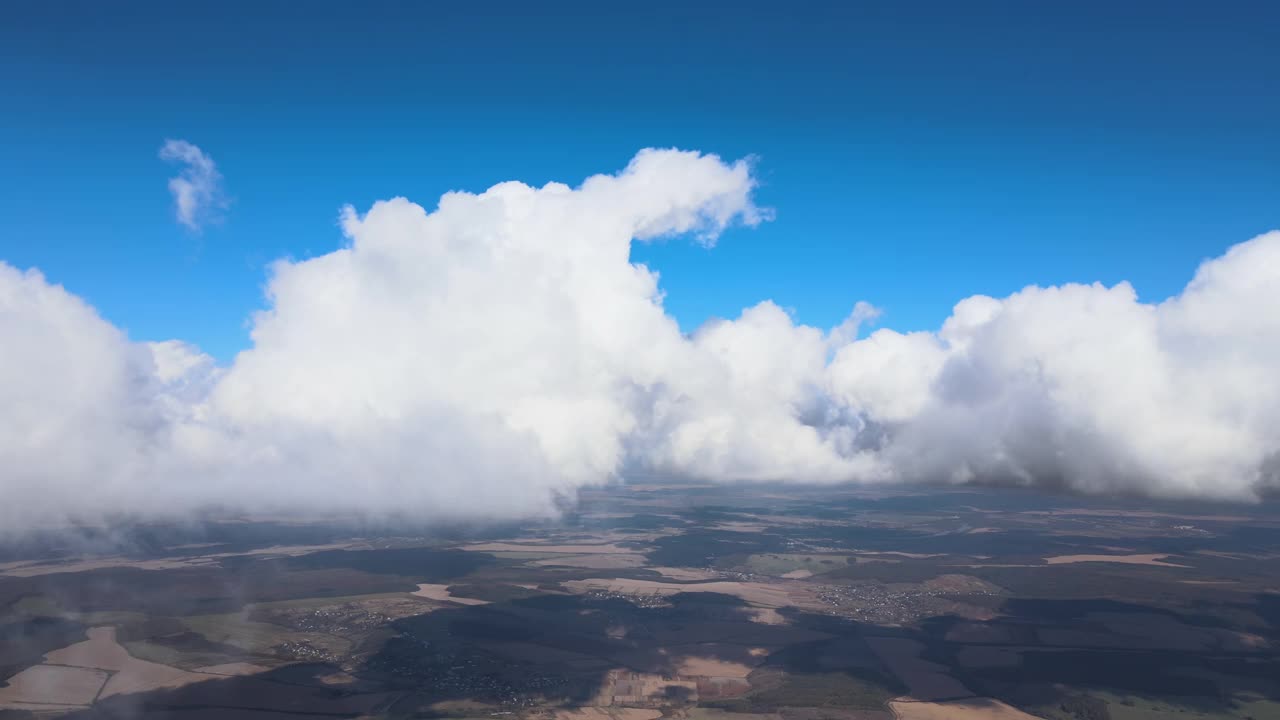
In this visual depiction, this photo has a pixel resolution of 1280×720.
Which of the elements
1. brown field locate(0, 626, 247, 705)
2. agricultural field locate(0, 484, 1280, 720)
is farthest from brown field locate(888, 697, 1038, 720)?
brown field locate(0, 626, 247, 705)

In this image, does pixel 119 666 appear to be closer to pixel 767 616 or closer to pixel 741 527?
pixel 767 616

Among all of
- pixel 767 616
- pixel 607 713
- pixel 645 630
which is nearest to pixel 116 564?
pixel 645 630

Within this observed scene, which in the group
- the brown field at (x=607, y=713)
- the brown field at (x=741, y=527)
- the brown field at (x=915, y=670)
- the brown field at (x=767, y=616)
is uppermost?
the brown field at (x=607, y=713)

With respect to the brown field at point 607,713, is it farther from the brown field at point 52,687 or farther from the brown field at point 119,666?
the brown field at point 52,687

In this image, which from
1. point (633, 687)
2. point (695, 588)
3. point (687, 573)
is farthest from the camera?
point (687, 573)

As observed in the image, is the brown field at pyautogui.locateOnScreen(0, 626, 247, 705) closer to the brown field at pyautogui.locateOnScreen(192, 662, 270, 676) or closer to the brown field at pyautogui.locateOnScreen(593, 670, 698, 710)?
the brown field at pyautogui.locateOnScreen(192, 662, 270, 676)

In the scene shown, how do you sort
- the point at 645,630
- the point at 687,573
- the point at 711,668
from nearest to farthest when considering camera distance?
1. the point at 711,668
2. the point at 645,630
3. the point at 687,573

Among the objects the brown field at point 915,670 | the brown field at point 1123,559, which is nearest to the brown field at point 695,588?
the brown field at point 915,670
